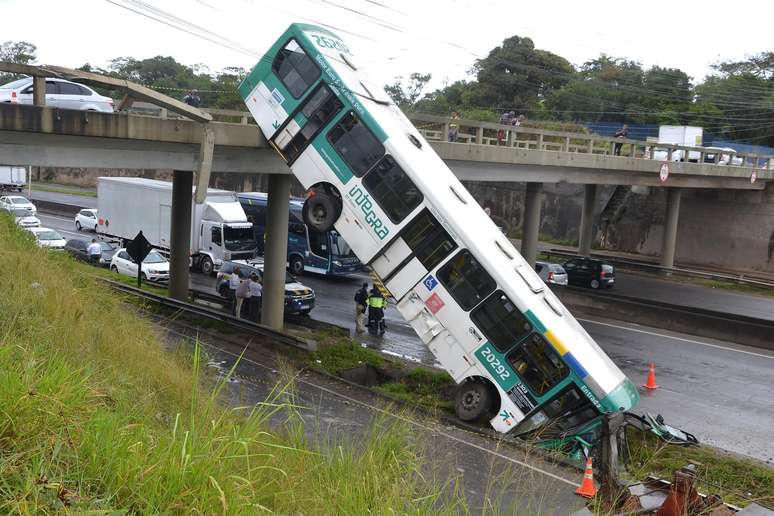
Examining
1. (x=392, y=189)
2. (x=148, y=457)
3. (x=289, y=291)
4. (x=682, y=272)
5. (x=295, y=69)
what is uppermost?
(x=295, y=69)

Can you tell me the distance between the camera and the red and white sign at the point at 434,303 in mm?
14866

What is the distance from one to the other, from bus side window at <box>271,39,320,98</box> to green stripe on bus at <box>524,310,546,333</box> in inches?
311

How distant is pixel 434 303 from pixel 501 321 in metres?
1.63

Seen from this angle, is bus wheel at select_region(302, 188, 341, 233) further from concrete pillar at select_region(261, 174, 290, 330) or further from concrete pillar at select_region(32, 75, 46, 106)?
concrete pillar at select_region(32, 75, 46, 106)

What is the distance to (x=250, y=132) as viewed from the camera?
61.8ft

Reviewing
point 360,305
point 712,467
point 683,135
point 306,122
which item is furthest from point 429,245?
point 683,135

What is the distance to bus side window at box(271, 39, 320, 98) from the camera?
17.7m

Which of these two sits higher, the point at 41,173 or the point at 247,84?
the point at 247,84

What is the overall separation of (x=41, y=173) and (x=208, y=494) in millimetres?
85625

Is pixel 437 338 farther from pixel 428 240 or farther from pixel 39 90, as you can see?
pixel 39 90

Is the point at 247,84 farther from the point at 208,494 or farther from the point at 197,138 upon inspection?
the point at 208,494

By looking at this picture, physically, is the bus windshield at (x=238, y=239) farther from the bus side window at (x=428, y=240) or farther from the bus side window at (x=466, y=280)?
the bus side window at (x=466, y=280)

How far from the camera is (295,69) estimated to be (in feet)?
59.0

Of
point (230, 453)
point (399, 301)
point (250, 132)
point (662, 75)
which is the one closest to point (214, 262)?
point (250, 132)
